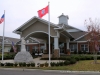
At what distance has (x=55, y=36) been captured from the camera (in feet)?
83.5

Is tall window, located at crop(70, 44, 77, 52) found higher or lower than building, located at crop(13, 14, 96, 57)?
lower

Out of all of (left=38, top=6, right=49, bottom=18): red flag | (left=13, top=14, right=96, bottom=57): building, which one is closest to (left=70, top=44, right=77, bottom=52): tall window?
(left=13, top=14, right=96, bottom=57): building

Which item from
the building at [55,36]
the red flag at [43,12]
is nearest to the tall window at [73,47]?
the building at [55,36]

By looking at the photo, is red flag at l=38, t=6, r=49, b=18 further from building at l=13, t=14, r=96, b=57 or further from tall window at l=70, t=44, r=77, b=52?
tall window at l=70, t=44, r=77, b=52

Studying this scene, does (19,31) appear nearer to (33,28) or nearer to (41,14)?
(33,28)

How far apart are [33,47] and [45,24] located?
18.1 metres

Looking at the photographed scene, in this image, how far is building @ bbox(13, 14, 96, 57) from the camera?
25.8 metres

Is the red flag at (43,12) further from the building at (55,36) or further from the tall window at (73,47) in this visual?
the tall window at (73,47)

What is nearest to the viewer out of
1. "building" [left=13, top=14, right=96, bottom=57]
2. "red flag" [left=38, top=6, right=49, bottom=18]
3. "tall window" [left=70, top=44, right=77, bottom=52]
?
"red flag" [left=38, top=6, right=49, bottom=18]

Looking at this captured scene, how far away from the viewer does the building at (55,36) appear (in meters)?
25.8

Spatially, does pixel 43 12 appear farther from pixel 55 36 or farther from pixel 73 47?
pixel 73 47

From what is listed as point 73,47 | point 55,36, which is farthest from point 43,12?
point 73,47

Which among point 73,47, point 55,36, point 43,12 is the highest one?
point 43,12

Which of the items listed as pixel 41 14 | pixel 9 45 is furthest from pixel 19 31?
pixel 9 45
